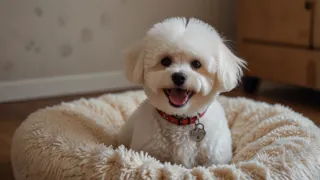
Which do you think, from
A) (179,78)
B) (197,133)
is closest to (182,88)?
(179,78)

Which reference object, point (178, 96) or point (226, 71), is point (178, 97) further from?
point (226, 71)

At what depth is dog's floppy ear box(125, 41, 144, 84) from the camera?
1.18m

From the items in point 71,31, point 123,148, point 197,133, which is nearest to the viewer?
point 123,148

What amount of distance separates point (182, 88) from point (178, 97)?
0.11 feet

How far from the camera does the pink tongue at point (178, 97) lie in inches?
44.6

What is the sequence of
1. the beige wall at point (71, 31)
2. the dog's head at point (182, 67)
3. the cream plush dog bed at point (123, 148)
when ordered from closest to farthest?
the cream plush dog bed at point (123, 148)
the dog's head at point (182, 67)
the beige wall at point (71, 31)

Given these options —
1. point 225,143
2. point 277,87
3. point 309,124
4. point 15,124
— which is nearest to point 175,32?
point 225,143

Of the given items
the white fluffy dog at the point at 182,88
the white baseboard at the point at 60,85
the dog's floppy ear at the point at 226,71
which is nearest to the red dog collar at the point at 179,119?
the white fluffy dog at the point at 182,88

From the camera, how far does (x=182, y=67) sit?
3.69 feet

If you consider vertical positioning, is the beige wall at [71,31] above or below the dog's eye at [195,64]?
below

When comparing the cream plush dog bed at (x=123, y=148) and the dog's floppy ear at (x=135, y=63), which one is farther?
the dog's floppy ear at (x=135, y=63)

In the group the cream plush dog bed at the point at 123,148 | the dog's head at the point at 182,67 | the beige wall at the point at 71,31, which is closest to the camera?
the cream plush dog bed at the point at 123,148

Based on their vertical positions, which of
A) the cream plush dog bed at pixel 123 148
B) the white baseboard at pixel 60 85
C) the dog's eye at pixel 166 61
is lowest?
the white baseboard at pixel 60 85

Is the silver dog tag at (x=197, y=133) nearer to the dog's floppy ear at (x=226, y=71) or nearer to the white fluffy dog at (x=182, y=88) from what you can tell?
the white fluffy dog at (x=182, y=88)
